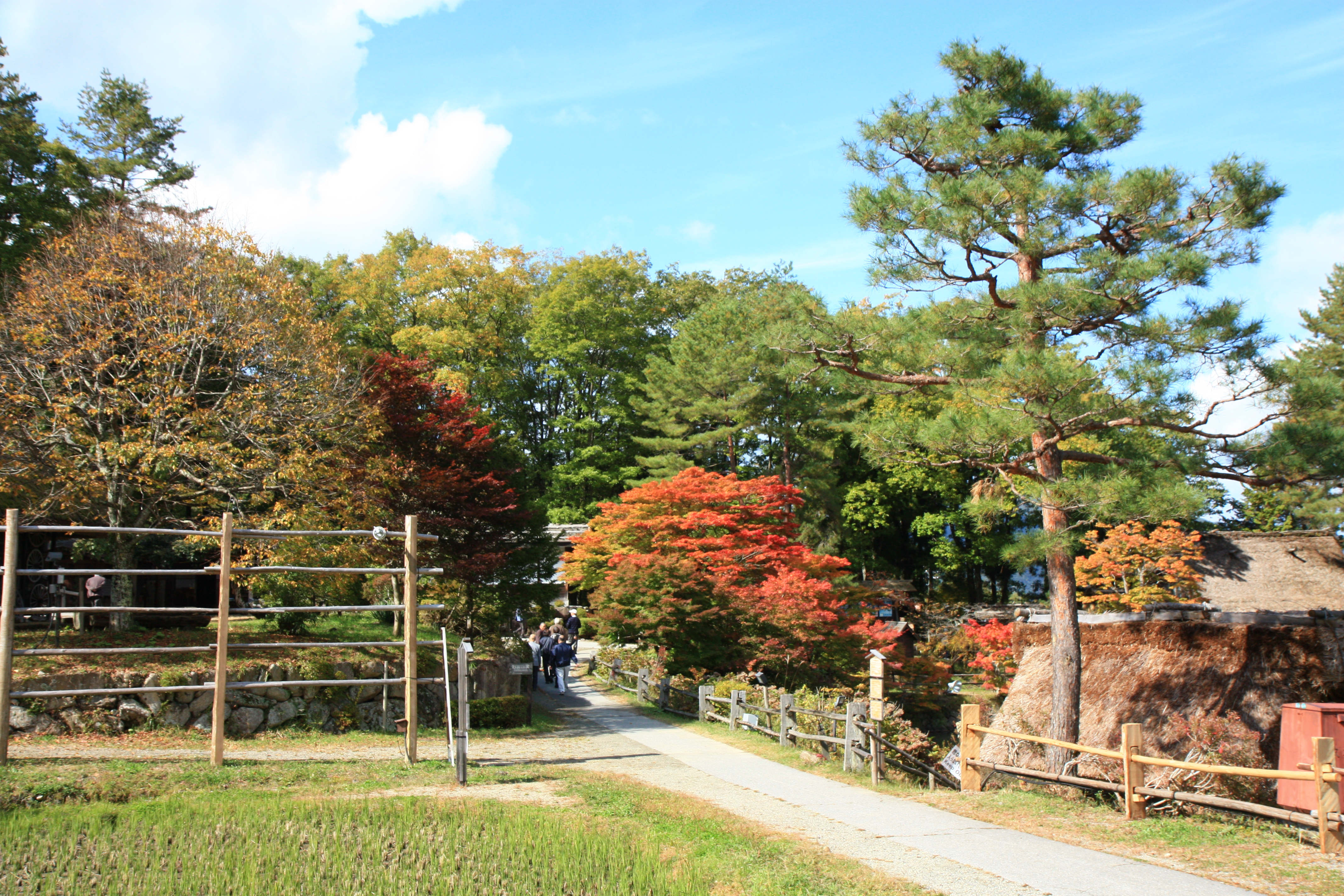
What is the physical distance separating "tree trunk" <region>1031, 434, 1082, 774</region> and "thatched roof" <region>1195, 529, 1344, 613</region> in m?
12.5

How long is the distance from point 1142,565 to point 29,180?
28.9 m

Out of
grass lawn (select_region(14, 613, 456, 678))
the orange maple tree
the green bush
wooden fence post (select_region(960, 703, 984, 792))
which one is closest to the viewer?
wooden fence post (select_region(960, 703, 984, 792))

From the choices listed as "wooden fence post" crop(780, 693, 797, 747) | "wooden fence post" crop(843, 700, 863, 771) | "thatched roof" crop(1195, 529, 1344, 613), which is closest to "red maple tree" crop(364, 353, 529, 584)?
"wooden fence post" crop(780, 693, 797, 747)

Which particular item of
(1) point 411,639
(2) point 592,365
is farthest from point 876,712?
(2) point 592,365

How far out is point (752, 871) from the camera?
21.0 feet

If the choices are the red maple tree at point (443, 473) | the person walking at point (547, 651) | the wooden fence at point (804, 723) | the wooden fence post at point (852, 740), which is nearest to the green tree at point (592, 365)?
the person walking at point (547, 651)

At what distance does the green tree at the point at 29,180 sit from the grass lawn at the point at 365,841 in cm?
1684

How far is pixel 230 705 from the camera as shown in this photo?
39.9 ft

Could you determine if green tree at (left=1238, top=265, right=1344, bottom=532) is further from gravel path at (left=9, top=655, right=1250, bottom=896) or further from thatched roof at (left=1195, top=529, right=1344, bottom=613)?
gravel path at (left=9, top=655, right=1250, bottom=896)

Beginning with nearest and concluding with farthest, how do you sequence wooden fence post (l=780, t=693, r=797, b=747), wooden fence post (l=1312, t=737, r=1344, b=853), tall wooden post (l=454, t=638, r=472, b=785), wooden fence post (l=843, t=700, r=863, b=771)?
wooden fence post (l=1312, t=737, r=1344, b=853), tall wooden post (l=454, t=638, r=472, b=785), wooden fence post (l=843, t=700, r=863, b=771), wooden fence post (l=780, t=693, r=797, b=747)

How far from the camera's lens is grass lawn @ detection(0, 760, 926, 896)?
5.85m

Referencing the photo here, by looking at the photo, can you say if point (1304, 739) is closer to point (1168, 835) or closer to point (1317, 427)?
point (1168, 835)

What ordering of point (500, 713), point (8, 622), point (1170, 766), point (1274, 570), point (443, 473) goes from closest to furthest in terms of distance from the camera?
point (8, 622) → point (1170, 766) → point (500, 713) → point (443, 473) → point (1274, 570)

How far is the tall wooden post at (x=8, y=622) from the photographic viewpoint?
8.45 m
